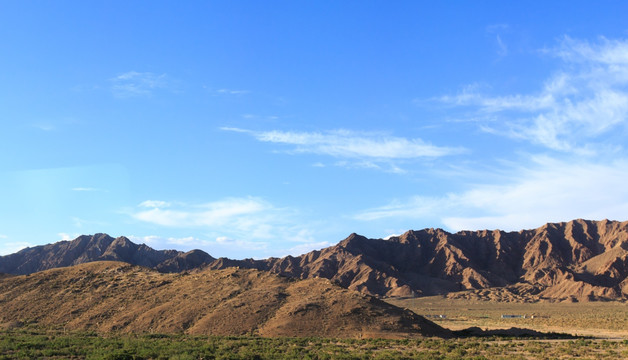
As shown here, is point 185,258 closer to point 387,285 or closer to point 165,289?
point 387,285

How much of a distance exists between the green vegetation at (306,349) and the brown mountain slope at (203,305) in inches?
217

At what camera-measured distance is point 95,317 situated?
57.2 metres

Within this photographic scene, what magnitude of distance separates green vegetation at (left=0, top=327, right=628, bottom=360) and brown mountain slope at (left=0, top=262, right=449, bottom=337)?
18.1 feet

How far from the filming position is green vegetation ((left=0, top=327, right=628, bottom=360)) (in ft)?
104

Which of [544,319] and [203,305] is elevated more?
[203,305]

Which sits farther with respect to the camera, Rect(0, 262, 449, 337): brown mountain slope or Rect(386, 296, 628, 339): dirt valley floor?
Rect(386, 296, 628, 339): dirt valley floor

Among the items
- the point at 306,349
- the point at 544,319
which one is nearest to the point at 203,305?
the point at 306,349

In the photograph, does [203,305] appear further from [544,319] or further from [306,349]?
[544,319]

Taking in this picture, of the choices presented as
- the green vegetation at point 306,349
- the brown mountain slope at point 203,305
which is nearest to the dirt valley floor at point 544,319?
the green vegetation at point 306,349

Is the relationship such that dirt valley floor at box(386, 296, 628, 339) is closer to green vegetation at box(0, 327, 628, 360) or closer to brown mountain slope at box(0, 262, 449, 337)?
green vegetation at box(0, 327, 628, 360)

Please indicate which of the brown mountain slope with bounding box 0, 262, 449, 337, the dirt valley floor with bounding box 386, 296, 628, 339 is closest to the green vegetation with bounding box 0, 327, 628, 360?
the brown mountain slope with bounding box 0, 262, 449, 337

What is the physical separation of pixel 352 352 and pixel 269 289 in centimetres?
2569

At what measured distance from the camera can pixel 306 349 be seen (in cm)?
3553

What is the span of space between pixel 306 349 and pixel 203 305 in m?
23.3
